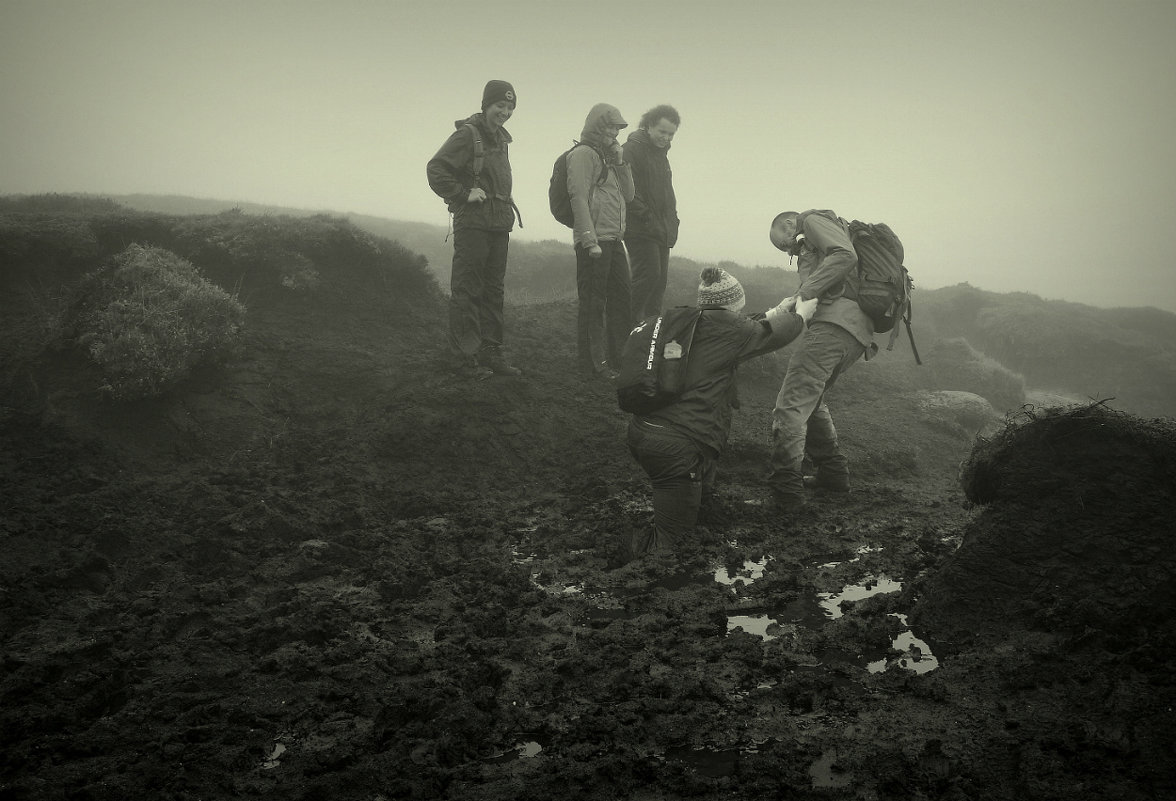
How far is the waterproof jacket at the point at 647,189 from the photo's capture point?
8.95 m

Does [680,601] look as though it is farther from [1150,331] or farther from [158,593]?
[1150,331]

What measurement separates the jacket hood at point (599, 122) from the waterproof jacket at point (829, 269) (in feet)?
8.47

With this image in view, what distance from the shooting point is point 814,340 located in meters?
6.58

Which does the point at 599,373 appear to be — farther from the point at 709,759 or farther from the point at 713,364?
the point at 709,759

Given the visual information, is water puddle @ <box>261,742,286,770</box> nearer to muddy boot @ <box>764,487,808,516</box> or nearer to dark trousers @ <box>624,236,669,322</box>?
muddy boot @ <box>764,487,808,516</box>

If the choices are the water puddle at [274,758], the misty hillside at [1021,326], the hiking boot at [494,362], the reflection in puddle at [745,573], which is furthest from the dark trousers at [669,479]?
the misty hillside at [1021,326]

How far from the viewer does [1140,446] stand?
4465 millimetres

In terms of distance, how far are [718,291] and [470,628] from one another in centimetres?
309

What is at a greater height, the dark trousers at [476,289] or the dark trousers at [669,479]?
the dark trousers at [476,289]

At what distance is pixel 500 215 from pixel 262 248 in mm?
3348

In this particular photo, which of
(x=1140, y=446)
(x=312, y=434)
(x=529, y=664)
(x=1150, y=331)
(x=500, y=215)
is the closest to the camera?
(x=529, y=664)

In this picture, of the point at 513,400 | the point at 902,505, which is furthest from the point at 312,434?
the point at 902,505

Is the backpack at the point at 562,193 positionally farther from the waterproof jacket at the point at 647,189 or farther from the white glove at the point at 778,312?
the white glove at the point at 778,312

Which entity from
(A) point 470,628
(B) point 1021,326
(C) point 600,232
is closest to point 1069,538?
(A) point 470,628
